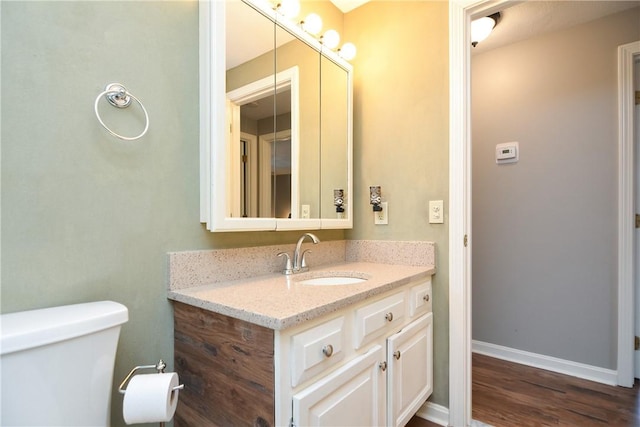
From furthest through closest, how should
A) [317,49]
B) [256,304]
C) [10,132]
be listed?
[317,49]
[256,304]
[10,132]

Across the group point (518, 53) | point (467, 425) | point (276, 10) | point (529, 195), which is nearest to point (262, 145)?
point (276, 10)

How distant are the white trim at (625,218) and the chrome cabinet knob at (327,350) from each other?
6.86 ft

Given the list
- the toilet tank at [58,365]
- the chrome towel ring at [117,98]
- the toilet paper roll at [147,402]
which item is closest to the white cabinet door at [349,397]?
the toilet paper roll at [147,402]

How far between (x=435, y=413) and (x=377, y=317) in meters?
0.86

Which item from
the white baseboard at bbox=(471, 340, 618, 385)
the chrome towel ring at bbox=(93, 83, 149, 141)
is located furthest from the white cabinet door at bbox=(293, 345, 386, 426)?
the white baseboard at bbox=(471, 340, 618, 385)

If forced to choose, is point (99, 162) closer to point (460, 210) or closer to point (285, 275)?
point (285, 275)

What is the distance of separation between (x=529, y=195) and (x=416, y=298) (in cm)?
146

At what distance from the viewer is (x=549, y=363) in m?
2.19

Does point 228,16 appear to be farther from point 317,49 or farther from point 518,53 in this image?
point 518,53

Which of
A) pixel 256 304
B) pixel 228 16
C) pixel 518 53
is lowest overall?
pixel 256 304

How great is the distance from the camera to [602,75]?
6.69ft

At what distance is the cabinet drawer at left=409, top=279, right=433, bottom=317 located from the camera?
4.77 feet

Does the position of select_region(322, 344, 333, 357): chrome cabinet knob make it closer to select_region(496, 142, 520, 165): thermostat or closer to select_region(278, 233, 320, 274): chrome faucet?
select_region(278, 233, 320, 274): chrome faucet

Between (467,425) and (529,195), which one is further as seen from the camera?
(529,195)
